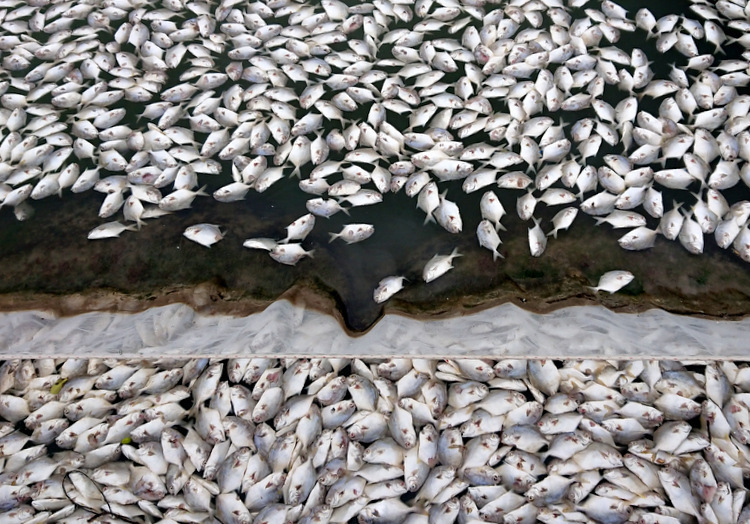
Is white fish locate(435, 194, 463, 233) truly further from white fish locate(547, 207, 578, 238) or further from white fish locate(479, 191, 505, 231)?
white fish locate(547, 207, 578, 238)

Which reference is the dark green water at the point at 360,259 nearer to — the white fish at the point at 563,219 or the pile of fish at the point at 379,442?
the white fish at the point at 563,219

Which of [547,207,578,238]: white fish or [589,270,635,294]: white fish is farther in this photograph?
[547,207,578,238]: white fish

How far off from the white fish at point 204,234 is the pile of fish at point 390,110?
1 centimetres

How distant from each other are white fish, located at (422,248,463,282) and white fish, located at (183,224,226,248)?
3.58 ft

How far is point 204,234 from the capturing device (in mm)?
2721

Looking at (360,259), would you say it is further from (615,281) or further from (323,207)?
(615,281)

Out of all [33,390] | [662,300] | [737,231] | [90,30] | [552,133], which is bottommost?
[33,390]

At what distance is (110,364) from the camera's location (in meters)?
2.55

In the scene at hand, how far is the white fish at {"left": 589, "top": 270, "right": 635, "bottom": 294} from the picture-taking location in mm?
2488

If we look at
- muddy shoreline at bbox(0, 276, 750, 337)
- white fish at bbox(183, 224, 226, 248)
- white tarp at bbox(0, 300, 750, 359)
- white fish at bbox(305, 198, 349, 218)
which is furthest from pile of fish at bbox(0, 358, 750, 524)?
white fish at bbox(305, 198, 349, 218)

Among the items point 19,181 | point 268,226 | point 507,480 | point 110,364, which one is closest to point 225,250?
point 268,226

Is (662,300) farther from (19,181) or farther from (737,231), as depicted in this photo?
(19,181)

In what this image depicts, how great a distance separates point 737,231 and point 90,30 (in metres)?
4.06

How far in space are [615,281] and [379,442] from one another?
1346 mm
